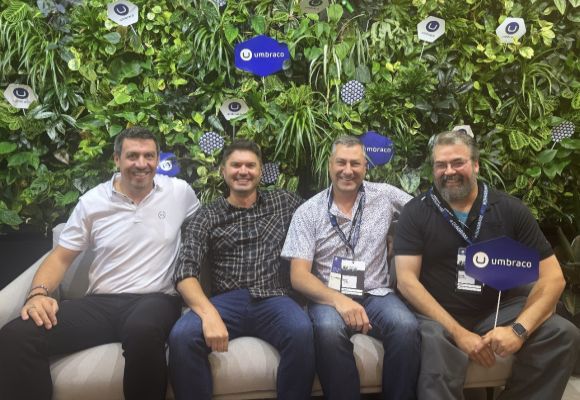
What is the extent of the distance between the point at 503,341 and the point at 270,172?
146 centimetres

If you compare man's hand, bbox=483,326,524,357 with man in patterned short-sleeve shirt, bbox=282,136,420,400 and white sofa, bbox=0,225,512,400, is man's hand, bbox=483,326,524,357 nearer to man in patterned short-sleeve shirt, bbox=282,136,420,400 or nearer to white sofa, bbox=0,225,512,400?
white sofa, bbox=0,225,512,400

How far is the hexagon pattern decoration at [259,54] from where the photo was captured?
263 centimetres

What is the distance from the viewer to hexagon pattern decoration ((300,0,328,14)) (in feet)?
8.79

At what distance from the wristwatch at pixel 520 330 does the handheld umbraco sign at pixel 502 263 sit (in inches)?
3.2

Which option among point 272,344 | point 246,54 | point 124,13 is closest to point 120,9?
point 124,13

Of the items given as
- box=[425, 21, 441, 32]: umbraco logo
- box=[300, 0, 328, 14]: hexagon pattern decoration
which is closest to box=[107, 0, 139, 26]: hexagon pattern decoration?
box=[300, 0, 328, 14]: hexagon pattern decoration

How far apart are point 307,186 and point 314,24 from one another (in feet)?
2.99

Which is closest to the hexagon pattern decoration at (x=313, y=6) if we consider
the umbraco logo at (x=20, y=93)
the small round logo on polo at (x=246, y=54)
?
the small round logo on polo at (x=246, y=54)

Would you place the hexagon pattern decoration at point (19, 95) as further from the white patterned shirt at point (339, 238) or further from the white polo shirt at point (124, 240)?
the white patterned shirt at point (339, 238)

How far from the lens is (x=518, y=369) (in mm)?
1873

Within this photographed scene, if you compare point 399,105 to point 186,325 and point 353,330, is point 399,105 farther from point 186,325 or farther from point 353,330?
point 186,325

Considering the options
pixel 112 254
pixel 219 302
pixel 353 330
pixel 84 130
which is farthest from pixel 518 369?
pixel 84 130

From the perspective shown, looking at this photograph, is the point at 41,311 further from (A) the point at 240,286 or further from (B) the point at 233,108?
(B) the point at 233,108

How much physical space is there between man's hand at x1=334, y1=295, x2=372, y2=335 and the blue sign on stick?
17.0 inches
